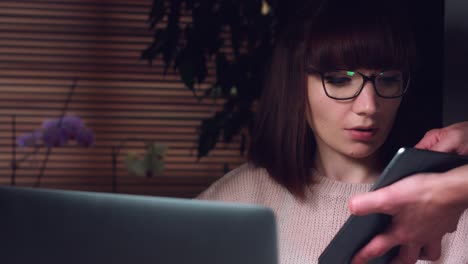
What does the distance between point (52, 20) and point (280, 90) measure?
2.03 meters

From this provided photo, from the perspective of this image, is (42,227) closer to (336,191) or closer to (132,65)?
(336,191)

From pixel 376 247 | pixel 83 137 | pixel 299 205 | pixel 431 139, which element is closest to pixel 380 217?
pixel 376 247

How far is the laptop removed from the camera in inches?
23.6

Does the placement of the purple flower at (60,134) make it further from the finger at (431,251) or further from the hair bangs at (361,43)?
the finger at (431,251)

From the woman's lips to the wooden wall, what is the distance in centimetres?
189

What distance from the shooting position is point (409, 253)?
1.02 m

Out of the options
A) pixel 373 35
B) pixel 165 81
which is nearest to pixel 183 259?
pixel 373 35

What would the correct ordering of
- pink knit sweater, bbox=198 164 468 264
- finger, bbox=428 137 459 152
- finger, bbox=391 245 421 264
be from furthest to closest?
pink knit sweater, bbox=198 164 468 264
finger, bbox=428 137 459 152
finger, bbox=391 245 421 264

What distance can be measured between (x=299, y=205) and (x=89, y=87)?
1.97 metres

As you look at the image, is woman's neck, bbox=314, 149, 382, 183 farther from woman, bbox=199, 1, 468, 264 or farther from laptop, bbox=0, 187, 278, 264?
laptop, bbox=0, 187, 278, 264

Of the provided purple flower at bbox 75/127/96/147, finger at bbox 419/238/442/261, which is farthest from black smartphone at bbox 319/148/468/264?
purple flower at bbox 75/127/96/147

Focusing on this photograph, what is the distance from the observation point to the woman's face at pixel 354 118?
4.23 ft

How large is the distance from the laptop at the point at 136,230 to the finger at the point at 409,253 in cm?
47

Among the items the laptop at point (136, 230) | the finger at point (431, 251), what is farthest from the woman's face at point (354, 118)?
the laptop at point (136, 230)
